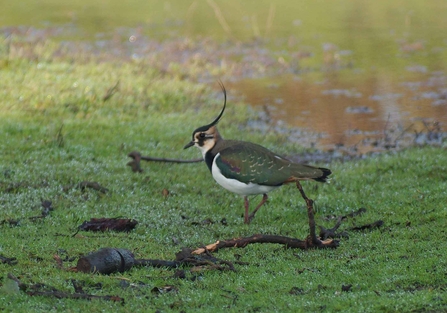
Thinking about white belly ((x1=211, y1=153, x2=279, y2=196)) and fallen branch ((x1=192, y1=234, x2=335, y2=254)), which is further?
white belly ((x1=211, y1=153, x2=279, y2=196))

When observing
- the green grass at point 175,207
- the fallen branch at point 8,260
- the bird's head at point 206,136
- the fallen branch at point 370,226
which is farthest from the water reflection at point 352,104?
the fallen branch at point 8,260

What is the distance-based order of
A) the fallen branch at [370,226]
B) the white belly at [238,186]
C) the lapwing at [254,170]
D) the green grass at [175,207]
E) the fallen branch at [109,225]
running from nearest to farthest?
the green grass at [175,207] < the fallen branch at [109,225] < the fallen branch at [370,226] < the lapwing at [254,170] < the white belly at [238,186]

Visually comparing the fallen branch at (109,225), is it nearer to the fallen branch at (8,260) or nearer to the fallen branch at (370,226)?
the fallen branch at (8,260)

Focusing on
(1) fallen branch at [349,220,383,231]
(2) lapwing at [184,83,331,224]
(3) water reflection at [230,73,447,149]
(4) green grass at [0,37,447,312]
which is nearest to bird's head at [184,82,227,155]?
(2) lapwing at [184,83,331,224]

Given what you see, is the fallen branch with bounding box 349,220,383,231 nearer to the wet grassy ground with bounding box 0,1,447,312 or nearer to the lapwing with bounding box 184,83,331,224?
the wet grassy ground with bounding box 0,1,447,312

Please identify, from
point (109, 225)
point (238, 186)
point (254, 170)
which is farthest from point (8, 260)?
point (254, 170)

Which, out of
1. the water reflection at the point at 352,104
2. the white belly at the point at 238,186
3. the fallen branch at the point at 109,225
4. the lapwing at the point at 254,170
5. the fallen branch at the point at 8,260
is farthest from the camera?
the water reflection at the point at 352,104

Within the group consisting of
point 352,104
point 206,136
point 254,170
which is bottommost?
point 352,104

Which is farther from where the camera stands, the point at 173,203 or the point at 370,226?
the point at 173,203

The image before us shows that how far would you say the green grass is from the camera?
6.50 m

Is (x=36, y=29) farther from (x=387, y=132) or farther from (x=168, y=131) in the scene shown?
(x=387, y=132)

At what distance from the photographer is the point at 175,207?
34.5ft

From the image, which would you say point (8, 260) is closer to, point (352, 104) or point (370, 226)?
point (370, 226)

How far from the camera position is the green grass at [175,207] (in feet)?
21.3
